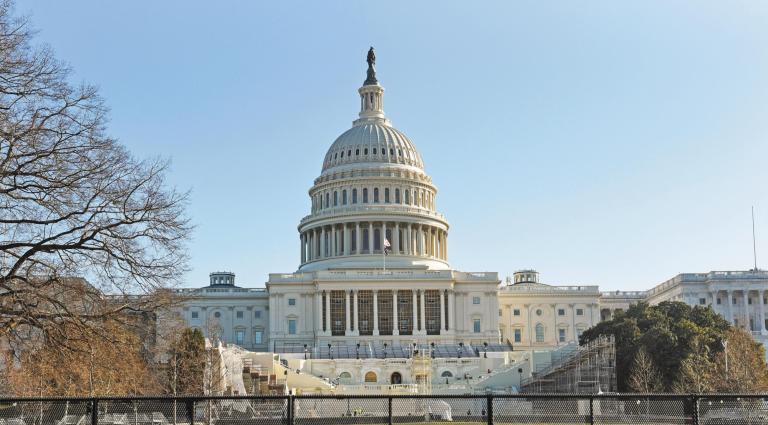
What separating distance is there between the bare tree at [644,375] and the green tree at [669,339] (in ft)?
2.50

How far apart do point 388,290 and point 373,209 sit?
16468 millimetres

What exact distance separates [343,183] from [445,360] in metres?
51.2

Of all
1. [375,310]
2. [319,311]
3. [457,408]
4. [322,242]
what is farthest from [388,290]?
[457,408]

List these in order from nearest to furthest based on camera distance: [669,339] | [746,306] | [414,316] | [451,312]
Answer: [669,339] → [414,316] → [451,312] → [746,306]

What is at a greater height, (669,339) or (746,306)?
(746,306)

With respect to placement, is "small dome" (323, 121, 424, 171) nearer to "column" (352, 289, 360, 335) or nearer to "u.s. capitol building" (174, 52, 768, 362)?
"u.s. capitol building" (174, 52, 768, 362)

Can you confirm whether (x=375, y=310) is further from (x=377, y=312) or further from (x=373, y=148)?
(x=373, y=148)

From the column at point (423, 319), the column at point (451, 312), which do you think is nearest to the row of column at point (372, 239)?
the column at point (451, 312)

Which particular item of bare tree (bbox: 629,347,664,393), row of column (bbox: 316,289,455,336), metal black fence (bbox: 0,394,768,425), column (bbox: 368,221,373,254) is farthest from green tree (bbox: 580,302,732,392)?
metal black fence (bbox: 0,394,768,425)

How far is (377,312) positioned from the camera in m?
153

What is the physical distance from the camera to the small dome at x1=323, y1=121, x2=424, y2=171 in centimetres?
17375

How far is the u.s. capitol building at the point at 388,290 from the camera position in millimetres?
152875

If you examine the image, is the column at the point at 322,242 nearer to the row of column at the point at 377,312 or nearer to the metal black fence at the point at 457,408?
the row of column at the point at 377,312

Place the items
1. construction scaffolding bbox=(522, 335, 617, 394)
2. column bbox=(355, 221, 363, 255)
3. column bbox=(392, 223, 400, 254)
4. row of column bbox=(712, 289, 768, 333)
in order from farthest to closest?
column bbox=(355, 221, 363, 255), column bbox=(392, 223, 400, 254), row of column bbox=(712, 289, 768, 333), construction scaffolding bbox=(522, 335, 617, 394)
